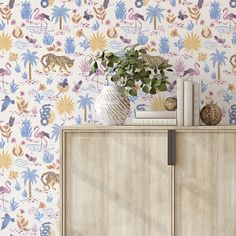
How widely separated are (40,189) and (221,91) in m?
1.16

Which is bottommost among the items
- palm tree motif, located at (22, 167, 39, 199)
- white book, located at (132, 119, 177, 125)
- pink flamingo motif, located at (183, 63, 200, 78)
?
palm tree motif, located at (22, 167, 39, 199)

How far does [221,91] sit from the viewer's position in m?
3.06

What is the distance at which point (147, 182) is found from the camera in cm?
269

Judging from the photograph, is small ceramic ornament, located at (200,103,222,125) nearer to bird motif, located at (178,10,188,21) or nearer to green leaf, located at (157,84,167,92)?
green leaf, located at (157,84,167,92)

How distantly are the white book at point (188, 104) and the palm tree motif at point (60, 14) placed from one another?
837 millimetres

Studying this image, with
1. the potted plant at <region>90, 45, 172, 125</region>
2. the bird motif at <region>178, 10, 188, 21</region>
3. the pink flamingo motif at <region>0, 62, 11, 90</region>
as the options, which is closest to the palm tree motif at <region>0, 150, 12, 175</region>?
the pink flamingo motif at <region>0, 62, 11, 90</region>

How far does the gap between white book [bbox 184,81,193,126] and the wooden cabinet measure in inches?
3.1

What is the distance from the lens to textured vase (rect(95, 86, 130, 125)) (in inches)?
109

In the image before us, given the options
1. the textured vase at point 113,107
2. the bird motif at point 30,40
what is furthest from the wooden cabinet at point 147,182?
the bird motif at point 30,40

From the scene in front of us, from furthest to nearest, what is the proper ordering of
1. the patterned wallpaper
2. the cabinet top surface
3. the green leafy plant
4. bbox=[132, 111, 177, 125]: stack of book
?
the patterned wallpaper → the green leafy plant → bbox=[132, 111, 177, 125]: stack of book → the cabinet top surface

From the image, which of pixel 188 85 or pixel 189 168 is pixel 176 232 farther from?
pixel 188 85

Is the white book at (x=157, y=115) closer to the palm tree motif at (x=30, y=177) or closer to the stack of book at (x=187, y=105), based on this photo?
the stack of book at (x=187, y=105)

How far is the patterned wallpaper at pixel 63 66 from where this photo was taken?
307 cm

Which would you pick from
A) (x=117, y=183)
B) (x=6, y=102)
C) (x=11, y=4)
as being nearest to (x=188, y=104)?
(x=117, y=183)
